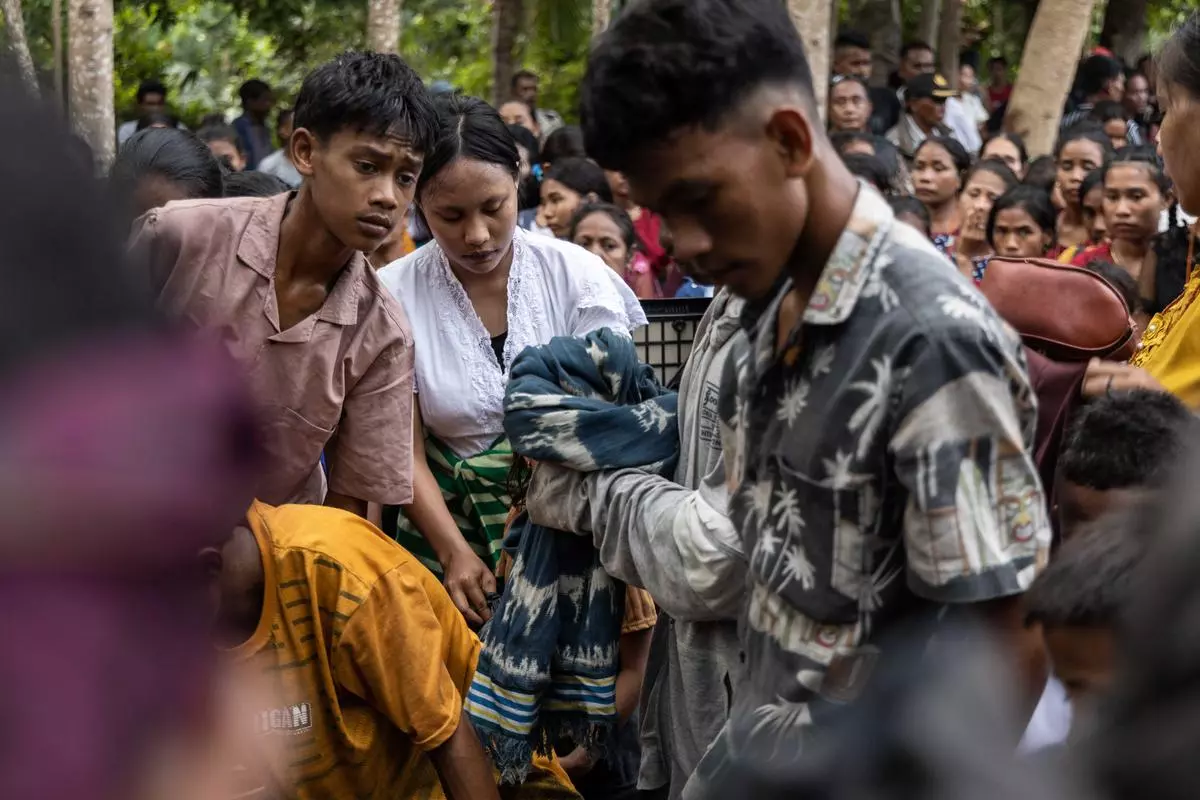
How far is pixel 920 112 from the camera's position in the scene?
10922 mm

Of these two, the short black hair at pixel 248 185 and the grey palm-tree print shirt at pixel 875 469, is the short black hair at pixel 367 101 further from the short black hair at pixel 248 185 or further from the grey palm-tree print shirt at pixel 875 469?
the grey palm-tree print shirt at pixel 875 469

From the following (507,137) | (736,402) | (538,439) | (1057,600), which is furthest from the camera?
(507,137)

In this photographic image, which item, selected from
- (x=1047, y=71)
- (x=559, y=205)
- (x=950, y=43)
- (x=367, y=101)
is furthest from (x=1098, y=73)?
(x=367, y=101)

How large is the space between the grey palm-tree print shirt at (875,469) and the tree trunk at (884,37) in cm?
1418

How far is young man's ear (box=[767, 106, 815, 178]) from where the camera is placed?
70.8 inches

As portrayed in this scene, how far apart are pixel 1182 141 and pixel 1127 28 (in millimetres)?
16405

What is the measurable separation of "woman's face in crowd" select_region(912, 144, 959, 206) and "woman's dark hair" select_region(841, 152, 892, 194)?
1166 millimetres

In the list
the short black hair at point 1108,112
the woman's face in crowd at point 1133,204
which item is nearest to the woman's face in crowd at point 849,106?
the short black hair at point 1108,112

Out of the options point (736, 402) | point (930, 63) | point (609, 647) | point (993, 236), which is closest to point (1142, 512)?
point (736, 402)

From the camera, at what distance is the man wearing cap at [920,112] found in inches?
425

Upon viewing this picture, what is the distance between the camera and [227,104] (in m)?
18.6

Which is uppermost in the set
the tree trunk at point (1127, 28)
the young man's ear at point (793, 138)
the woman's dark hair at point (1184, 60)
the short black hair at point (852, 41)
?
the young man's ear at point (793, 138)

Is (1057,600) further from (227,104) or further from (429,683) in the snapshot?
(227,104)

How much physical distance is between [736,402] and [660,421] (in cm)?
79
